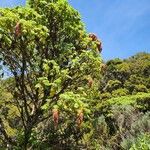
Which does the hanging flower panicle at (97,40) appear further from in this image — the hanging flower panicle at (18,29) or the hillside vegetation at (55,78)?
the hanging flower panicle at (18,29)

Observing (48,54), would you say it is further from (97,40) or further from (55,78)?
(97,40)

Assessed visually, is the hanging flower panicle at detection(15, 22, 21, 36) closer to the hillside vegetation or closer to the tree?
the hillside vegetation

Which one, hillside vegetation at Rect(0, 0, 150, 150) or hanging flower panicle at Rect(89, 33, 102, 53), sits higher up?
hanging flower panicle at Rect(89, 33, 102, 53)

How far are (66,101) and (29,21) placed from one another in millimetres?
3084

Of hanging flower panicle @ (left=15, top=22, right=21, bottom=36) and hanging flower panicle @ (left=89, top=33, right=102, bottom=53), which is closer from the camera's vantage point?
hanging flower panicle @ (left=15, top=22, right=21, bottom=36)

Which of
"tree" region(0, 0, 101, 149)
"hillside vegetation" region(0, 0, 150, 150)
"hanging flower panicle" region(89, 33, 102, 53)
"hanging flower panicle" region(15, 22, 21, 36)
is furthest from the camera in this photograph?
"hanging flower panicle" region(89, 33, 102, 53)

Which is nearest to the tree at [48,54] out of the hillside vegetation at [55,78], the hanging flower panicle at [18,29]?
the hillside vegetation at [55,78]

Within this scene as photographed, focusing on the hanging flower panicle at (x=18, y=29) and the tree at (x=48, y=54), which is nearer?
the hanging flower panicle at (x=18, y=29)

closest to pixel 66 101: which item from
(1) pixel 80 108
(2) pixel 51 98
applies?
(1) pixel 80 108

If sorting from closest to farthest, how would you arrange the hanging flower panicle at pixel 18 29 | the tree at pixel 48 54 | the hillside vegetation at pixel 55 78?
the hanging flower panicle at pixel 18 29
the hillside vegetation at pixel 55 78
the tree at pixel 48 54

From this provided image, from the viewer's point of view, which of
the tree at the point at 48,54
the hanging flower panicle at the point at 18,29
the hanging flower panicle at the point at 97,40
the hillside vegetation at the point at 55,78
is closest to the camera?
the hanging flower panicle at the point at 18,29

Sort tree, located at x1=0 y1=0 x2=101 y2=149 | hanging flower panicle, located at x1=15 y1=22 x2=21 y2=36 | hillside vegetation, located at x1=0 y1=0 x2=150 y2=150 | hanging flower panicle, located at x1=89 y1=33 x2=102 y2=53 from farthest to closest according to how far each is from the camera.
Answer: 1. hanging flower panicle, located at x1=89 y1=33 x2=102 y2=53
2. tree, located at x1=0 y1=0 x2=101 y2=149
3. hillside vegetation, located at x1=0 y1=0 x2=150 y2=150
4. hanging flower panicle, located at x1=15 y1=22 x2=21 y2=36

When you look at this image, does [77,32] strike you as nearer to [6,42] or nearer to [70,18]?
[70,18]

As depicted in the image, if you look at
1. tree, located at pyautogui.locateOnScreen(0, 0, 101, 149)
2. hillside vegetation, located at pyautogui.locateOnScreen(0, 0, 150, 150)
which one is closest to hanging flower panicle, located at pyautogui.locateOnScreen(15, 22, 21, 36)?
hillside vegetation, located at pyautogui.locateOnScreen(0, 0, 150, 150)
